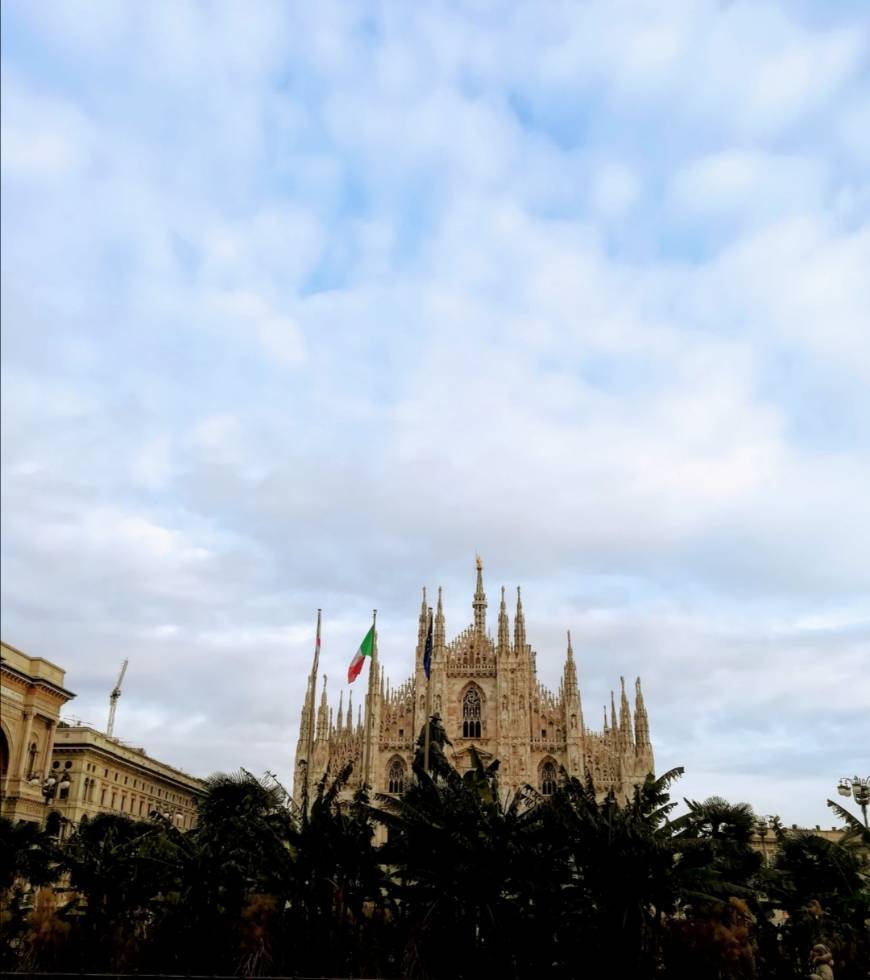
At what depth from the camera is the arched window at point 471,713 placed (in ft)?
244

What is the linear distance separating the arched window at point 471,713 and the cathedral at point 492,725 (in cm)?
8

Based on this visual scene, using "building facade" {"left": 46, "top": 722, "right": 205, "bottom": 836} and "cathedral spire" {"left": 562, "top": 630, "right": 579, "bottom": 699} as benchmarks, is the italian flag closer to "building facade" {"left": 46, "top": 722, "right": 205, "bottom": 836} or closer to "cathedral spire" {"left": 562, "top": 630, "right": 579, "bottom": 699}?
"building facade" {"left": 46, "top": 722, "right": 205, "bottom": 836}

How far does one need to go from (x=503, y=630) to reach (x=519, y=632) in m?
1.38

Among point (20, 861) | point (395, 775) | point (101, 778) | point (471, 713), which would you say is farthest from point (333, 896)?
point (471, 713)

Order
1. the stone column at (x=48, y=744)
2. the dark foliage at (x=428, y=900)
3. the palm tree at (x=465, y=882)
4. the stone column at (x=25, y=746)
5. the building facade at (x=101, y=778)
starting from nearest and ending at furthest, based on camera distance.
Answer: the palm tree at (x=465, y=882), the dark foliage at (x=428, y=900), the stone column at (x=25, y=746), the stone column at (x=48, y=744), the building facade at (x=101, y=778)

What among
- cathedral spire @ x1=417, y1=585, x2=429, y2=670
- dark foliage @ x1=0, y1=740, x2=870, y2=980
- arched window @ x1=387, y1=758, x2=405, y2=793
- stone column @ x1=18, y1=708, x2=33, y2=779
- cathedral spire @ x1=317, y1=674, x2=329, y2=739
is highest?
cathedral spire @ x1=417, y1=585, x2=429, y2=670

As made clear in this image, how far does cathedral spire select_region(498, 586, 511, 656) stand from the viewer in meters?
75.4

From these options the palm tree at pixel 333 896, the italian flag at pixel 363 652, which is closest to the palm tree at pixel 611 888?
the palm tree at pixel 333 896

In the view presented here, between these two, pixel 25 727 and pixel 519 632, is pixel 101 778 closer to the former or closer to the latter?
pixel 25 727

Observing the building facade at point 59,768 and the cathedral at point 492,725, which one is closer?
the building facade at point 59,768

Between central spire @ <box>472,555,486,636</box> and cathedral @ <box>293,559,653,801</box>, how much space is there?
5.80 ft

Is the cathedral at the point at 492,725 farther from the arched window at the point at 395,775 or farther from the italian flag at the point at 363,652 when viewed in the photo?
the italian flag at the point at 363,652

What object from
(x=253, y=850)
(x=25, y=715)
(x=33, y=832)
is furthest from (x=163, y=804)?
(x=253, y=850)

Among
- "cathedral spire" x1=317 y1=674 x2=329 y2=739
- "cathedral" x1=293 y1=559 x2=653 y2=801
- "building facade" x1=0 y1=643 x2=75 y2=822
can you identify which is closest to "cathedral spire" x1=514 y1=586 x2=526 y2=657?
"cathedral" x1=293 y1=559 x2=653 y2=801
